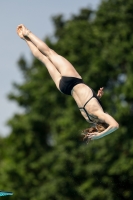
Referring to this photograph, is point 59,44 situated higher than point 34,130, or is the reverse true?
point 59,44

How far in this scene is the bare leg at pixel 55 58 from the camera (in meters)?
12.8

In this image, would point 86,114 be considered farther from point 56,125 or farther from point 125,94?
point 56,125

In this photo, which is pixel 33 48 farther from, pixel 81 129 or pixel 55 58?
pixel 81 129

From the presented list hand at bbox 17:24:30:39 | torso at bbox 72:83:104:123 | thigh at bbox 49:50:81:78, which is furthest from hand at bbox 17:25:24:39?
torso at bbox 72:83:104:123

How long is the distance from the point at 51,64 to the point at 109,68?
74.3 ft

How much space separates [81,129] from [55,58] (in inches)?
837

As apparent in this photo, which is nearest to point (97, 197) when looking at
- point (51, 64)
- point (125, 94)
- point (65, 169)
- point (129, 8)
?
point (65, 169)

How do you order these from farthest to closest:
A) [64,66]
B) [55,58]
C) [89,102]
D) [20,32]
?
[20,32], [55,58], [64,66], [89,102]

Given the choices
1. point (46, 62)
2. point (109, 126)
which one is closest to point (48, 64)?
point (46, 62)

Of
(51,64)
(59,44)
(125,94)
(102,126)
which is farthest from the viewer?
(59,44)

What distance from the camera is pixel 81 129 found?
34062mm

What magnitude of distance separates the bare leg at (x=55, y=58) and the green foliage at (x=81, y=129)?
Result: 19641 millimetres

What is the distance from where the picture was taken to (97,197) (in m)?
33.5

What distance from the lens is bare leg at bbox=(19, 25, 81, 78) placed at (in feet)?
42.0
